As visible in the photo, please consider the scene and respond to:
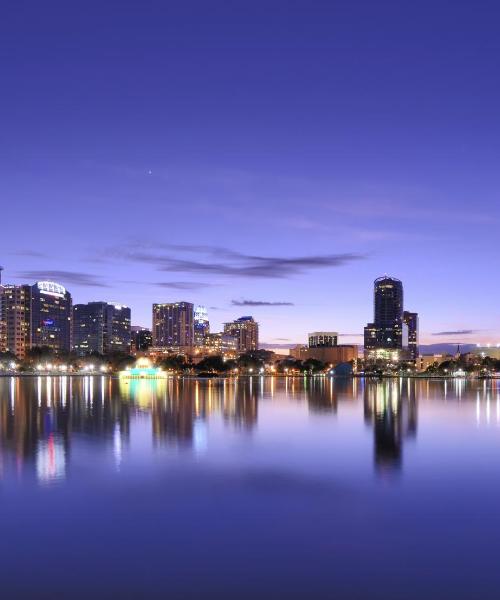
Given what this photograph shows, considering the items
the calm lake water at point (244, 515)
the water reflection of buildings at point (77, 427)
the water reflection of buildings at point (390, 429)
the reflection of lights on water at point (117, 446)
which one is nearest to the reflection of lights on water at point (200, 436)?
the water reflection of buildings at point (77, 427)

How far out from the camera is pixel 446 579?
13.9m

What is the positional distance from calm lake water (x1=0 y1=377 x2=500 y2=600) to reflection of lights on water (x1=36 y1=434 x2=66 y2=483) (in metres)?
0.08

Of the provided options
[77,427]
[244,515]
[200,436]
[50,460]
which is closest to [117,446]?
[50,460]

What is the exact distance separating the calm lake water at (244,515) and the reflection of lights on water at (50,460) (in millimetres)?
80

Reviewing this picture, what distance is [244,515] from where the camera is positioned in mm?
18688

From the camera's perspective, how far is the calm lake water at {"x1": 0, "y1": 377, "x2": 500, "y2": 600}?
13578 millimetres

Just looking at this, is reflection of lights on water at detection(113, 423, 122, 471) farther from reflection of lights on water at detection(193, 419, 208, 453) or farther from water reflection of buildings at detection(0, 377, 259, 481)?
reflection of lights on water at detection(193, 419, 208, 453)

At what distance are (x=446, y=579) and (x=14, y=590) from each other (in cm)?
890

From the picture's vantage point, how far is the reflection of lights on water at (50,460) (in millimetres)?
23453

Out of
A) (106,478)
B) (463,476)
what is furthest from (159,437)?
(463,476)

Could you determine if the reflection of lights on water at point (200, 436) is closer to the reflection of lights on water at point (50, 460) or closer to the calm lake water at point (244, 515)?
the calm lake water at point (244, 515)

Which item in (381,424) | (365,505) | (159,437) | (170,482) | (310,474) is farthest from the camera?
(381,424)

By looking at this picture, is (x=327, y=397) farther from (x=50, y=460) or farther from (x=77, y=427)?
(x=50, y=460)

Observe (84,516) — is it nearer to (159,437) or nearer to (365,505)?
(365,505)
